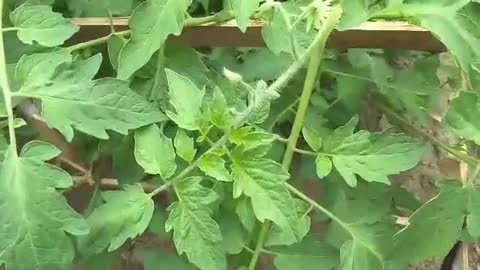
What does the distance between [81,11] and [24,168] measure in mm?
274

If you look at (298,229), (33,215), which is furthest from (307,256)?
(33,215)

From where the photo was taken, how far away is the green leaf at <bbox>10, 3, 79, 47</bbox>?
2.79 feet

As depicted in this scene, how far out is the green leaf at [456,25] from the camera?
791 mm

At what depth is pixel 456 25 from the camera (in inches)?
31.3

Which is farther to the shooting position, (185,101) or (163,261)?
(163,261)

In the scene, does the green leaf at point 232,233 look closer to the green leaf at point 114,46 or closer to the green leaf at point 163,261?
the green leaf at point 163,261

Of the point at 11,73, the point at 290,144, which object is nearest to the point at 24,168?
the point at 11,73

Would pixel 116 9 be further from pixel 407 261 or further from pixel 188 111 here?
pixel 407 261

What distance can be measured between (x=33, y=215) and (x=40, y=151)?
58 millimetres

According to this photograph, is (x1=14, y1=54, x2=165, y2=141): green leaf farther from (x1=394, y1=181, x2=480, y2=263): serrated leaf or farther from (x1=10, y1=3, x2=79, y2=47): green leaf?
(x1=394, y1=181, x2=480, y2=263): serrated leaf

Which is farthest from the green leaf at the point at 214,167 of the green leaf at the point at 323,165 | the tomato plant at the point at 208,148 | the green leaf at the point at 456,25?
the green leaf at the point at 456,25

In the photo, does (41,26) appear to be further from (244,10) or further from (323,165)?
(323,165)

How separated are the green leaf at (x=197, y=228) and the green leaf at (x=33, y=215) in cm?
9

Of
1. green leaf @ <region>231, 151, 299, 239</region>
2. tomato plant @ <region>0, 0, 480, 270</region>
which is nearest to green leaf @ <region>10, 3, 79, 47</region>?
tomato plant @ <region>0, 0, 480, 270</region>
